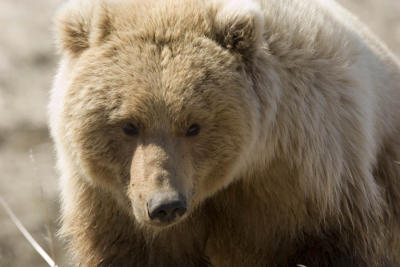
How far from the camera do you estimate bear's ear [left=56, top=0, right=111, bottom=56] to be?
4.88m

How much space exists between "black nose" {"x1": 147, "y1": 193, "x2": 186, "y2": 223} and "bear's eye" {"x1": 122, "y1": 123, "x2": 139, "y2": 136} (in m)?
0.49

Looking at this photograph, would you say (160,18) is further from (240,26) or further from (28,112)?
(28,112)

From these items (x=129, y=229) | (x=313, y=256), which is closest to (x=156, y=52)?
(x=129, y=229)

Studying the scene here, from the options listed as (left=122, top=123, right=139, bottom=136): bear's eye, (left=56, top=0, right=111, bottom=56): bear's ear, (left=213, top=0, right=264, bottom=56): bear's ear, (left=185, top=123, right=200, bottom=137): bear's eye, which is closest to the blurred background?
(left=56, top=0, right=111, bottom=56): bear's ear

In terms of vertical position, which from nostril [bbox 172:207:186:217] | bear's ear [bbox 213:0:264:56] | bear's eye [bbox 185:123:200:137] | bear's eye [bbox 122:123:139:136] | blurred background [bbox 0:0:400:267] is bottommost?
blurred background [bbox 0:0:400:267]

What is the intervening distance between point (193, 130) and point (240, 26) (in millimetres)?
639

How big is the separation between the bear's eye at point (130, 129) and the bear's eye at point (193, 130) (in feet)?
0.93

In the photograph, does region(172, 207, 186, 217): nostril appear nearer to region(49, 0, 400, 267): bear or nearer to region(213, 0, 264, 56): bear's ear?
region(49, 0, 400, 267): bear

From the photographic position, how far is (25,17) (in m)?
11.1

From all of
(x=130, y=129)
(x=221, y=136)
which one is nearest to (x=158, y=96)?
(x=130, y=129)

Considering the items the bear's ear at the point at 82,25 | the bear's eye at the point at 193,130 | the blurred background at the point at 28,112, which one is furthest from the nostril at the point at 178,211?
the blurred background at the point at 28,112

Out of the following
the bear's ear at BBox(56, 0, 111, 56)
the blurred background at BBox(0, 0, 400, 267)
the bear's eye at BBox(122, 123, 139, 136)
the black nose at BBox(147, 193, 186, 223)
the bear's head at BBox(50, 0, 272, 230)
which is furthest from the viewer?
the blurred background at BBox(0, 0, 400, 267)

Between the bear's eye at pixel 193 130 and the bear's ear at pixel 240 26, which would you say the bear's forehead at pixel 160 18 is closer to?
the bear's ear at pixel 240 26

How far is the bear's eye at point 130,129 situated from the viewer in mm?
4703
